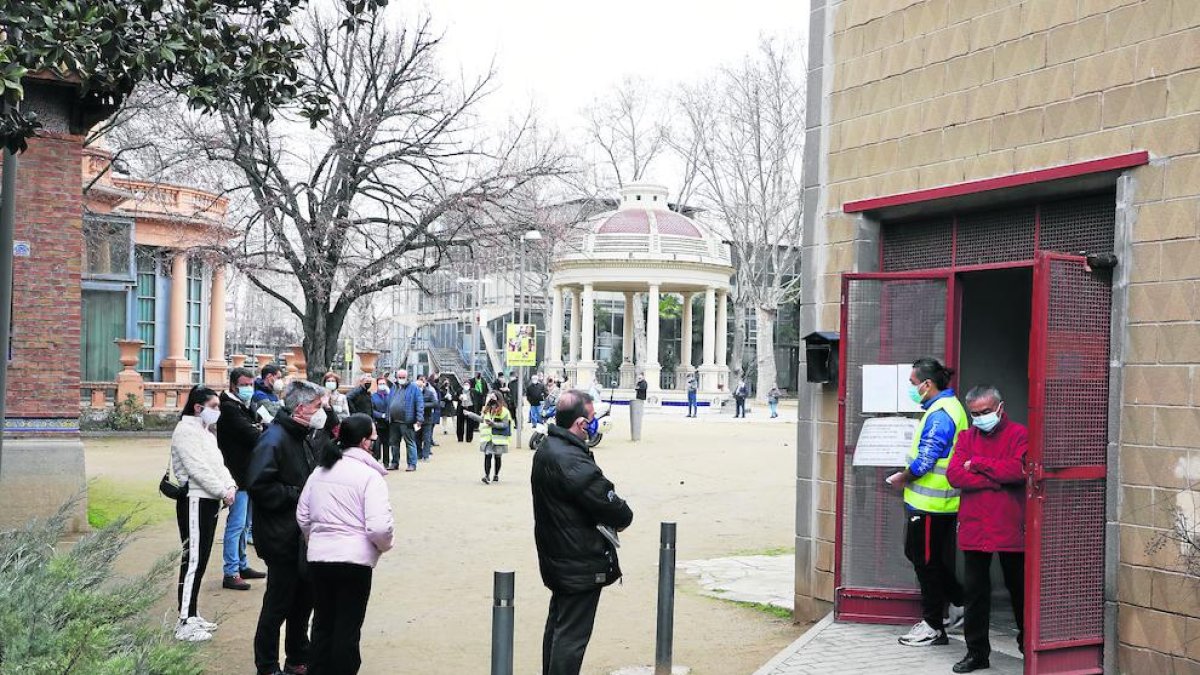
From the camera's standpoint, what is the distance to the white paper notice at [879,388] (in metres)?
8.01

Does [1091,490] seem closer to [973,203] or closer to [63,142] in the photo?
[973,203]

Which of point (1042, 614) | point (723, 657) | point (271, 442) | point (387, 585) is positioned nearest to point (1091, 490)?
point (1042, 614)

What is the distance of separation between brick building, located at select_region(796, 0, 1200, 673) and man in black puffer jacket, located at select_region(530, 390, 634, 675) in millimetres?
2317

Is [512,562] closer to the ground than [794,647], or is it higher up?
closer to the ground

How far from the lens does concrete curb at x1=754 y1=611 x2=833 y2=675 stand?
6.89 meters

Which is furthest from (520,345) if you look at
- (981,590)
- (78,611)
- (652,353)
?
(652,353)

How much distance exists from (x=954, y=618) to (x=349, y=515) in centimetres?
429

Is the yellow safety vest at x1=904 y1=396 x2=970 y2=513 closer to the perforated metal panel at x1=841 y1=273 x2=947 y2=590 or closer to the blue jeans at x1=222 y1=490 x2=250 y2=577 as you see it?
the perforated metal panel at x1=841 y1=273 x2=947 y2=590

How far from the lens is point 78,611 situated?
4.73 meters

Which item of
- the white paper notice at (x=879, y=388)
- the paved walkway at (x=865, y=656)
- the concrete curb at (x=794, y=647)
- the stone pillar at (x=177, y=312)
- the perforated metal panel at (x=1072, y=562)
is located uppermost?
the stone pillar at (x=177, y=312)

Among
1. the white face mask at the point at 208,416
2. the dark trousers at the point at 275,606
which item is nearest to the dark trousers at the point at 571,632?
the dark trousers at the point at 275,606

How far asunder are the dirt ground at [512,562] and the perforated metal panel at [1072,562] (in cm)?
213

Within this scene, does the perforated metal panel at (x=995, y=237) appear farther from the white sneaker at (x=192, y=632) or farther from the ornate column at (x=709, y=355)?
the ornate column at (x=709, y=355)

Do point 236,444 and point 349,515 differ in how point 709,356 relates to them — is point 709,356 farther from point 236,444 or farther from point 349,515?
point 349,515
